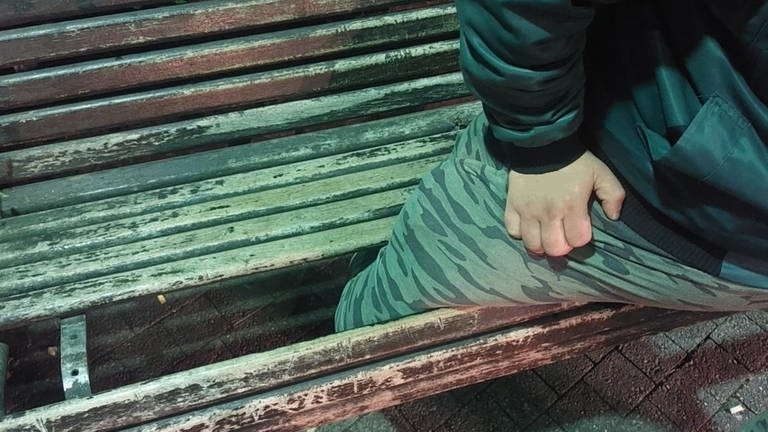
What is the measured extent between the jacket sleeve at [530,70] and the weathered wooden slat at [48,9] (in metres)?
1.12

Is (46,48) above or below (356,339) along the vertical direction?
above

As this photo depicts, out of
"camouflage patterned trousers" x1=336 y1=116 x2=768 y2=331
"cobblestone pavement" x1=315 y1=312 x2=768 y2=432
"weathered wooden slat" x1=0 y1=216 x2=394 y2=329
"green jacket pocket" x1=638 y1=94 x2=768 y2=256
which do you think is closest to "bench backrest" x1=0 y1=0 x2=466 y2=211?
"weathered wooden slat" x1=0 y1=216 x2=394 y2=329

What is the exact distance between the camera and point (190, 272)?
1596 mm

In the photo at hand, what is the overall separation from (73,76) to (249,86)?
1.31 ft

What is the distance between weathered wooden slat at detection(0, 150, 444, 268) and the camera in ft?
5.47

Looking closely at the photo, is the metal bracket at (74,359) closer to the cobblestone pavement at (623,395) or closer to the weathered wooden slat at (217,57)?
the weathered wooden slat at (217,57)

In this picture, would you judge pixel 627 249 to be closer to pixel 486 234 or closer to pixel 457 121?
pixel 486 234

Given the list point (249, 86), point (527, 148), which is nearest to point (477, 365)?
point (527, 148)

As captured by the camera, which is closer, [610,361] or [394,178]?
[394,178]

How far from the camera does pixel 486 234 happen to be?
1347mm

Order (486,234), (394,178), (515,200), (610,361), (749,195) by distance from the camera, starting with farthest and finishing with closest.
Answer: (610,361) < (394,178) < (486,234) < (515,200) < (749,195)

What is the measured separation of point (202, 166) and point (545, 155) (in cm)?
97

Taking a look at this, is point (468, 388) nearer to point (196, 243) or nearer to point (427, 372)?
point (427, 372)

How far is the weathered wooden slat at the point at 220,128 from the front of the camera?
1.84m
